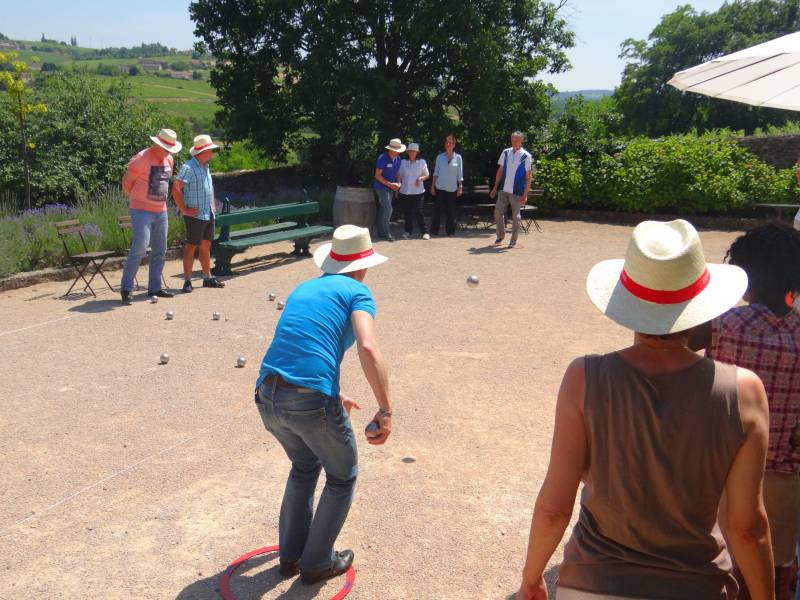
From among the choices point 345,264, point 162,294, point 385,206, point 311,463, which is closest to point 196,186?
point 162,294

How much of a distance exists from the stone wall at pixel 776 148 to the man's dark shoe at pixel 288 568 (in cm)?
1621

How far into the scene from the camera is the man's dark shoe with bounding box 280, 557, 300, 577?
4172mm

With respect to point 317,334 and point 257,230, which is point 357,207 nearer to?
point 257,230

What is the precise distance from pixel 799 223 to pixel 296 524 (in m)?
3.36

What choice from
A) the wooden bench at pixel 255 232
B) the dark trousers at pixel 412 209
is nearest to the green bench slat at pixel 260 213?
the wooden bench at pixel 255 232

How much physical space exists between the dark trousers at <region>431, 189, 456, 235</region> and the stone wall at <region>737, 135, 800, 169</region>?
280 inches

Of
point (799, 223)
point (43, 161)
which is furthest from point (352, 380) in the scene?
point (43, 161)

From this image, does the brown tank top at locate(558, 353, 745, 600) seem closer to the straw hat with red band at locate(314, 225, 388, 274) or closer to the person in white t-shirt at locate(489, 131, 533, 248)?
the straw hat with red band at locate(314, 225, 388, 274)

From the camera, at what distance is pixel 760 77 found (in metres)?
4.41

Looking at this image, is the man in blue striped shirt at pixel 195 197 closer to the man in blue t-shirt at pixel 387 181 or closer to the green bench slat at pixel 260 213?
the green bench slat at pixel 260 213

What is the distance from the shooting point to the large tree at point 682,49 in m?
42.8

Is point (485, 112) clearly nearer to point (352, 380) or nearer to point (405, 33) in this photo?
point (405, 33)

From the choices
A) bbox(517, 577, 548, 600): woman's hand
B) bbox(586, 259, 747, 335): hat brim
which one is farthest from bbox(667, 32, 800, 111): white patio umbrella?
bbox(517, 577, 548, 600): woman's hand

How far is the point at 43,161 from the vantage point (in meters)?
14.7
